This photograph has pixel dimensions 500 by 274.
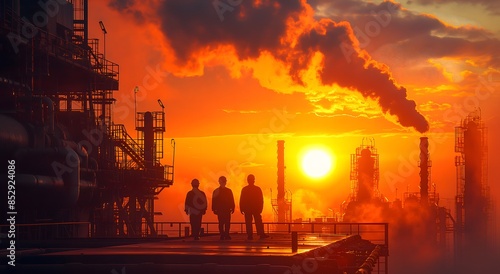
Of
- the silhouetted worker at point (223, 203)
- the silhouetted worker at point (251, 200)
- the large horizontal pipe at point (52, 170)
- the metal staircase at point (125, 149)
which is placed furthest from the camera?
the metal staircase at point (125, 149)

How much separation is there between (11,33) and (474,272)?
14677cm

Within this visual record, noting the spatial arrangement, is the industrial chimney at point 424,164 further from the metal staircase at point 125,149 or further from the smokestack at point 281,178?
the metal staircase at point 125,149

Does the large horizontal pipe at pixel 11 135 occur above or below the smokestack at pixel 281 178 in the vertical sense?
above

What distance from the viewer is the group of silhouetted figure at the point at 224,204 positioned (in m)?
25.9

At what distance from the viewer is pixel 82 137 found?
5831 cm

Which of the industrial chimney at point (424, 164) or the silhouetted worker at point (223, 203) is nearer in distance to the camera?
the silhouetted worker at point (223, 203)

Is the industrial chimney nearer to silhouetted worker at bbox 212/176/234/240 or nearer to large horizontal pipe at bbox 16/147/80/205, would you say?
large horizontal pipe at bbox 16/147/80/205

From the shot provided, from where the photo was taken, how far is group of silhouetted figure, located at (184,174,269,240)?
25.9 metres

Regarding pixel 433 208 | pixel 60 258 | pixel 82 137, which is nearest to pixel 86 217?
pixel 82 137

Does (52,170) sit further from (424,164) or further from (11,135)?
(424,164)

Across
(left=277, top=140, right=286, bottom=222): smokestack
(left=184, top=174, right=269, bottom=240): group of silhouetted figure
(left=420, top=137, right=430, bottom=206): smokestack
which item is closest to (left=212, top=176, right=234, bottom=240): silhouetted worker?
(left=184, top=174, right=269, bottom=240): group of silhouetted figure

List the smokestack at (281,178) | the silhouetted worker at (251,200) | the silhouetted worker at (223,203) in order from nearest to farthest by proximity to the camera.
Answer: the silhouetted worker at (251,200)
the silhouetted worker at (223,203)
the smokestack at (281,178)

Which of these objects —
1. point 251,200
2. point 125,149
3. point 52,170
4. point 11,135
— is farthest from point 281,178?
point 251,200

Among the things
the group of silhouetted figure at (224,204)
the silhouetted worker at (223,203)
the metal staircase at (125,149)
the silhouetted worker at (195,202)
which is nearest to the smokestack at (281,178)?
the metal staircase at (125,149)
